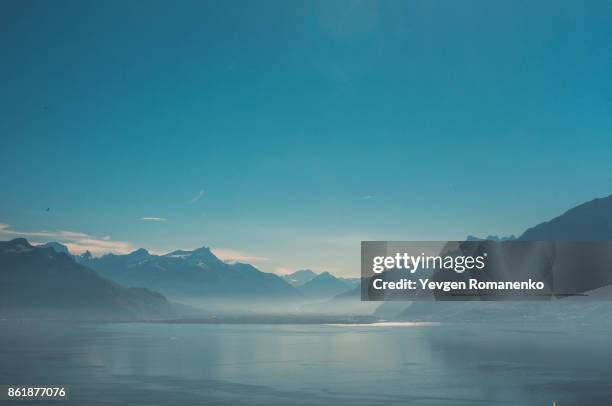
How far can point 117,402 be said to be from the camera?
299 ft

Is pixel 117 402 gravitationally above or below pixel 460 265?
below

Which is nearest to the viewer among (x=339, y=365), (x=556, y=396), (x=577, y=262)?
(x=577, y=262)

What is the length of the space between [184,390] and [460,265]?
60336 millimetres

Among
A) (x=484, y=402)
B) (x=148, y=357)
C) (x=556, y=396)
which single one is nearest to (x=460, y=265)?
(x=484, y=402)

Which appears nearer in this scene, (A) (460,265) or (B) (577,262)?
(A) (460,265)

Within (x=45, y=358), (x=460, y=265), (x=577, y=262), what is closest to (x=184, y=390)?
(x=460, y=265)

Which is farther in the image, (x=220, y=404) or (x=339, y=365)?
(x=339, y=365)

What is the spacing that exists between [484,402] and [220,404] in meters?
42.0

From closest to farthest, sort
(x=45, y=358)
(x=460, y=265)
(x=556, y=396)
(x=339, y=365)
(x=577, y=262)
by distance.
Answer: (x=460, y=265) < (x=577, y=262) < (x=556, y=396) < (x=339, y=365) < (x=45, y=358)

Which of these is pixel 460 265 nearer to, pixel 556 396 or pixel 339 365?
pixel 556 396

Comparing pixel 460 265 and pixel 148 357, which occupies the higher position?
pixel 460 265

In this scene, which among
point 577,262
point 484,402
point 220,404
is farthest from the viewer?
point 484,402

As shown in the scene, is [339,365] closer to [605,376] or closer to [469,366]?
[469,366]

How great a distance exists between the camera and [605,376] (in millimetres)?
138875
